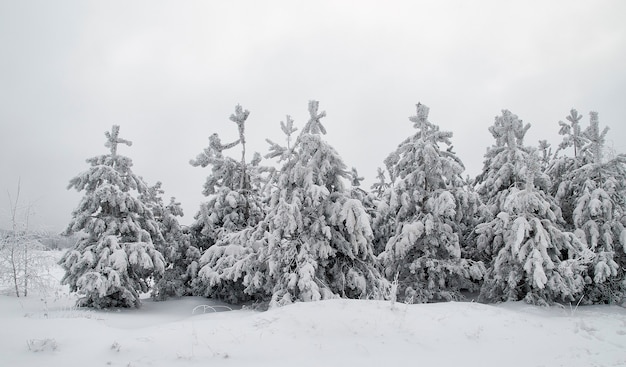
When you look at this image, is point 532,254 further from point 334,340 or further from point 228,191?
point 228,191

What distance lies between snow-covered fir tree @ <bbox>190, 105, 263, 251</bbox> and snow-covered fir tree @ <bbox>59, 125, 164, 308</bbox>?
3246mm

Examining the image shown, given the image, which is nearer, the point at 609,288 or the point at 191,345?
the point at 191,345

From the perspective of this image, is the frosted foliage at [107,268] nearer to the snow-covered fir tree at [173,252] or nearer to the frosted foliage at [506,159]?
the snow-covered fir tree at [173,252]

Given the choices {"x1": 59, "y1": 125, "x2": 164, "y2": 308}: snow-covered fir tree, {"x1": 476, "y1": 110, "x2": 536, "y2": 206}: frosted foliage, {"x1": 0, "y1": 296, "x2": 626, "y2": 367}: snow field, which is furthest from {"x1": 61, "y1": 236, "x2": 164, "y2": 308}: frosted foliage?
{"x1": 476, "y1": 110, "x2": 536, "y2": 206}: frosted foliage

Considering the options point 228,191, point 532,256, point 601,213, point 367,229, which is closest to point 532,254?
point 532,256

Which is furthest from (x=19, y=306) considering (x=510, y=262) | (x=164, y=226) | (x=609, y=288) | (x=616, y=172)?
(x=616, y=172)

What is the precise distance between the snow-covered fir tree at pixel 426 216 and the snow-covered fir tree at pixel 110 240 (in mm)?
10580

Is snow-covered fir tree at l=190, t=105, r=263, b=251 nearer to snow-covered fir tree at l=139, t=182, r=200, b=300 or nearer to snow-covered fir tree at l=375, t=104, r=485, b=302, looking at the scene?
snow-covered fir tree at l=139, t=182, r=200, b=300

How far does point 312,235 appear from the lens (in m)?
13.2

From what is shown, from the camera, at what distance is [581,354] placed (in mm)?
7844

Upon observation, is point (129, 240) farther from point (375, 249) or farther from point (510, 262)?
point (510, 262)

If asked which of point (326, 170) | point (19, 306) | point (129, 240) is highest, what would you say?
point (326, 170)

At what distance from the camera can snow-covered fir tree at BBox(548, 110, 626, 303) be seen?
615 inches

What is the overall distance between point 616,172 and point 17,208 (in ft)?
96.9
